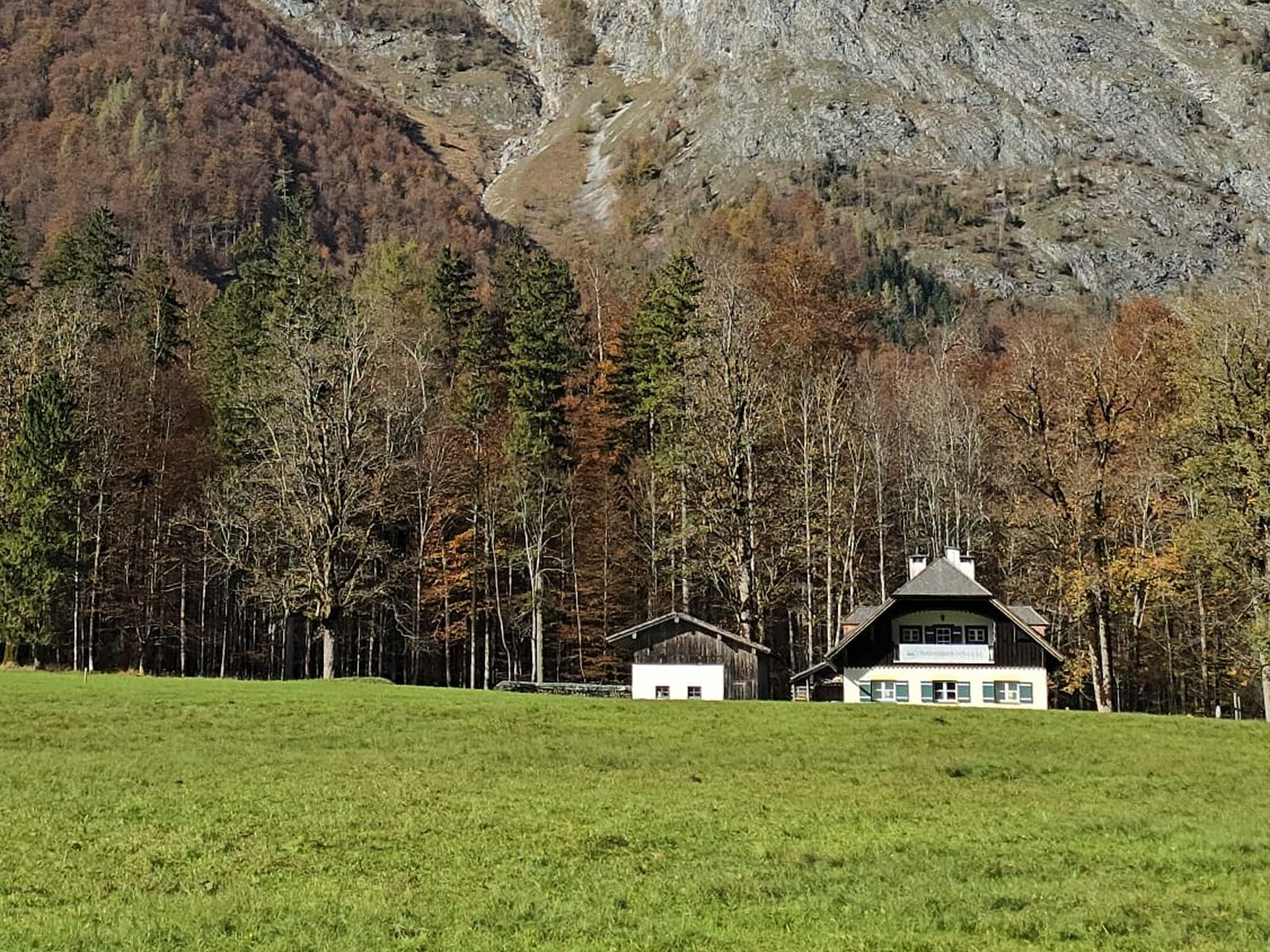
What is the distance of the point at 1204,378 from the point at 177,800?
40178mm

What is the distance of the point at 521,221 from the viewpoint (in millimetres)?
181750

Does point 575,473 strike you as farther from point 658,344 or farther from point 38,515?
point 38,515

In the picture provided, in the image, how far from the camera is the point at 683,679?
51625mm

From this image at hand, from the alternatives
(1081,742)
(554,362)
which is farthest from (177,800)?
(554,362)

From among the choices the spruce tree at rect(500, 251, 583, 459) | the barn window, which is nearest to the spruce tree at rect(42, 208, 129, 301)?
the spruce tree at rect(500, 251, 583, 459)

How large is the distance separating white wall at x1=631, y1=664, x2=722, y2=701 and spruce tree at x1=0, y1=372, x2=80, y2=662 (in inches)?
997

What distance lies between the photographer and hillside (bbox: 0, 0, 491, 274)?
5261 inches

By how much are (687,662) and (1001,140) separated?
144 metres

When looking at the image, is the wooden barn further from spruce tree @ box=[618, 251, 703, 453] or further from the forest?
spruce tree @ box=[618, 251, 703, 453]

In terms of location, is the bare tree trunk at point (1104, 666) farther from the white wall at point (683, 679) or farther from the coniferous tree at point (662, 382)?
the coniferous tree at point (662, 382)

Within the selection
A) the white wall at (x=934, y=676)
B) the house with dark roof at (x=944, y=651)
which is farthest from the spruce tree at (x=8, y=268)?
the white wall at (x=934, y=676)

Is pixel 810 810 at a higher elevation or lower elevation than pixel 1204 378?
lower

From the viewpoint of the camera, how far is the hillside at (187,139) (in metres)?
134

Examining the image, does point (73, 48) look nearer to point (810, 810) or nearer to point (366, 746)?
A: point (366, 746)
